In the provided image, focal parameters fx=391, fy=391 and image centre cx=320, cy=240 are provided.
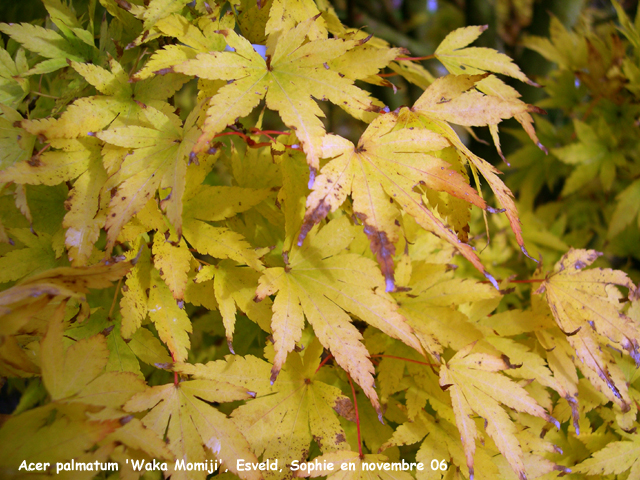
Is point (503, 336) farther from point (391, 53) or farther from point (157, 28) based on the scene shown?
point (157, 28)

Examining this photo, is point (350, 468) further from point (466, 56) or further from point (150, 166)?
point (466, 56)

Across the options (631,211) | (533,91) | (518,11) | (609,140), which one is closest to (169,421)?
(631,211)

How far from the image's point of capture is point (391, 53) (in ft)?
2.19

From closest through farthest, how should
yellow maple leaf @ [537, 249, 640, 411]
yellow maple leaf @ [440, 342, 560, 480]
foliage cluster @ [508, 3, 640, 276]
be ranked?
1. yellow maple leaf @ [440, 342, 560, 480]
2. yellow maple leaf @ [537, 249, 640, 411]
3. foliage cluster @ [508, 3, 640, 276]

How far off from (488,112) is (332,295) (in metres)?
0.40

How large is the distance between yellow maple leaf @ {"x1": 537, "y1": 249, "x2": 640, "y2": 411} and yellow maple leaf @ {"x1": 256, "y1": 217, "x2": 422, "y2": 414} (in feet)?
1.25

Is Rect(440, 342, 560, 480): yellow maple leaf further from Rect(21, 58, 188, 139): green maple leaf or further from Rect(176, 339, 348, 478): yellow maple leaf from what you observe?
Rect(21, 58, 188, 139): green maple leaf

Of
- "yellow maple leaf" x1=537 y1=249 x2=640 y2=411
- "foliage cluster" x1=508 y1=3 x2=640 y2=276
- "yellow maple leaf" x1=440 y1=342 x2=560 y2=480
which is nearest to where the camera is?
"yellow maple leaf" x1=440 y1=342 x2=560 y2=480

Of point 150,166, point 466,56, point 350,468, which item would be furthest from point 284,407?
point 466,56

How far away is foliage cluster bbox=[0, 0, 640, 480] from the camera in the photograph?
0.57 metres

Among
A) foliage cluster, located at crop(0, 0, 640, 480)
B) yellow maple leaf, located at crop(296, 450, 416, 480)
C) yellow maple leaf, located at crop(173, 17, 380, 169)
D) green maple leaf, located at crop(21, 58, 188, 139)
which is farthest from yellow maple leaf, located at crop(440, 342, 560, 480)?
green maple leaf, located at crop(21, 58, 188, 139)

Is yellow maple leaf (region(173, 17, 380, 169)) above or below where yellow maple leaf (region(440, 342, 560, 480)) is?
above

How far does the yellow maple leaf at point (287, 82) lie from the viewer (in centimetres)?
58

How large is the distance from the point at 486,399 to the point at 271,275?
44cm
